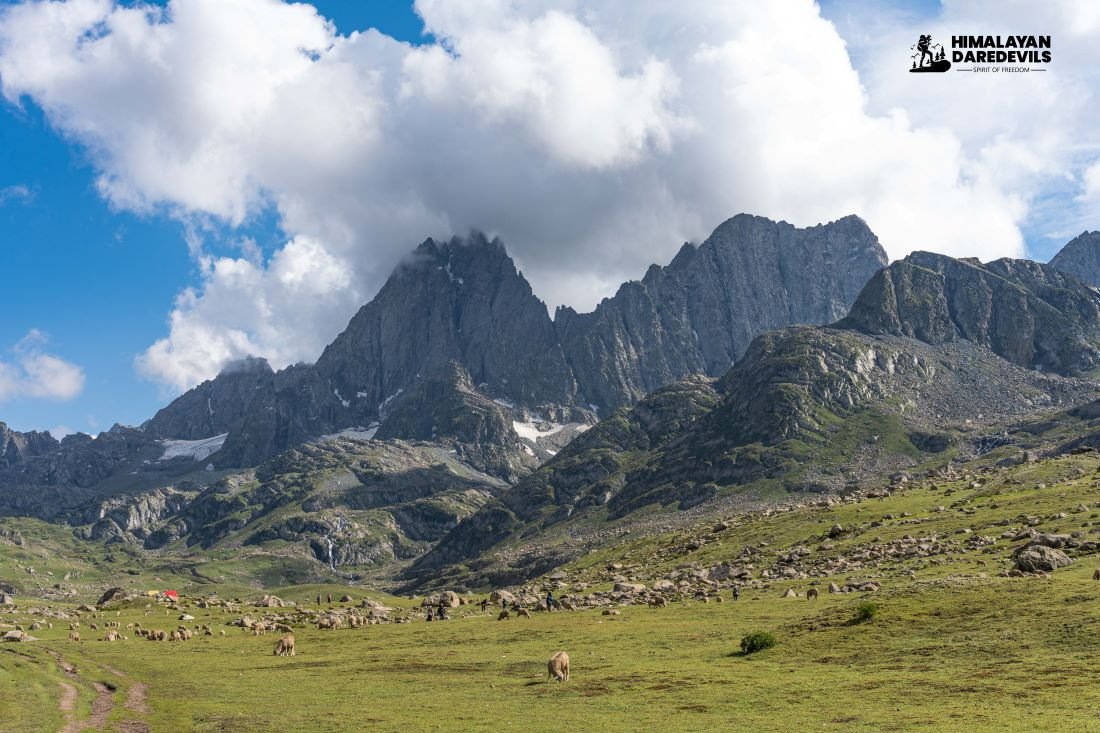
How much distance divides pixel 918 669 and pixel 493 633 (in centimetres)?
6233

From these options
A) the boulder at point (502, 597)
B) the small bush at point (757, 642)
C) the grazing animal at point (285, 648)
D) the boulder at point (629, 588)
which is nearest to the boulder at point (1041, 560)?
the small bush at point (757, 642)

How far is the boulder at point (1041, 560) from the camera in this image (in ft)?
310

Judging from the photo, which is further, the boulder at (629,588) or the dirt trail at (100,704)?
the boulder at (629,588)

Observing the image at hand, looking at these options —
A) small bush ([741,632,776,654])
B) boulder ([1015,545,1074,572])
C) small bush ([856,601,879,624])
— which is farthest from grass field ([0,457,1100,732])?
boulder ([1015,545,1074,572])

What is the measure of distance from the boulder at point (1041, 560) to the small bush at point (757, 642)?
35713 mm

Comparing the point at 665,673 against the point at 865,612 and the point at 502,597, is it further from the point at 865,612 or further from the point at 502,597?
the point at 502,597

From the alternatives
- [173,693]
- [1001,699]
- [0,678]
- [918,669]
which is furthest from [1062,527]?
[0,678]

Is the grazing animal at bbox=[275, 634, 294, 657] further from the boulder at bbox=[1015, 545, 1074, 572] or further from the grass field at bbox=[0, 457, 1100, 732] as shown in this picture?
the boulder at bbox=[1015, 545, 1074, 572]

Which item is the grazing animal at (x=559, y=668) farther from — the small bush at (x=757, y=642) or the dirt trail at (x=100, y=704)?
the dirt trail at (x=100, y=704)

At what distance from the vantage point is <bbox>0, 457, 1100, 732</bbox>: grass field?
171 feet

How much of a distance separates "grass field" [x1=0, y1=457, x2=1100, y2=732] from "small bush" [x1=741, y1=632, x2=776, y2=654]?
100 centimetres

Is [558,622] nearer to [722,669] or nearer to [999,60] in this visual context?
[722,669]

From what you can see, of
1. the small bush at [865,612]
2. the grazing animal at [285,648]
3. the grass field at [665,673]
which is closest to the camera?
the grass field at [665,673]

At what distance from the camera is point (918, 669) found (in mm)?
62188
